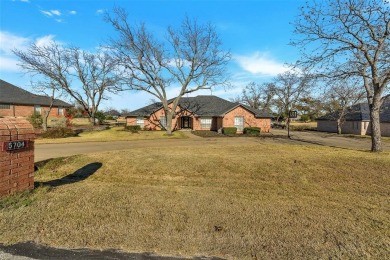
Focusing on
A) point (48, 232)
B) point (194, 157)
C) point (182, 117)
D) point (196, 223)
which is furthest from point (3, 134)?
point (182, 117)

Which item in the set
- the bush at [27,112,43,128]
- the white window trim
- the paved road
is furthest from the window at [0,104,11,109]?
the paved road

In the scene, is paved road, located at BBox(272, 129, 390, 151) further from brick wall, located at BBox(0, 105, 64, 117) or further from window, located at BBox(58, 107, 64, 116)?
window, located at BBox(58, 107, 64, 116)

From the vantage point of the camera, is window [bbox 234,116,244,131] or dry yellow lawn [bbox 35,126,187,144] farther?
window [bbox 234,116,244,131]

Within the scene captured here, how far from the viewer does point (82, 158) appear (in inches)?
421

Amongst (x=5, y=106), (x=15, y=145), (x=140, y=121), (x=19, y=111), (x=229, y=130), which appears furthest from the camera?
(x=19, y=111)

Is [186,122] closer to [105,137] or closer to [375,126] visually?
[105,137]

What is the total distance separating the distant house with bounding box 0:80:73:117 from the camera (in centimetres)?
3656

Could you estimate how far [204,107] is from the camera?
36.3 metres

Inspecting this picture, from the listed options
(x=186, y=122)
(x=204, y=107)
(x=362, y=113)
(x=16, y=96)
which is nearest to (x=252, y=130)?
(x=204, y=107)

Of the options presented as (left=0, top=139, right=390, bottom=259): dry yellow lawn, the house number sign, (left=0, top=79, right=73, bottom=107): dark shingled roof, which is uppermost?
(left=0, top=79, right=73, bottom=107): dark shingled roof

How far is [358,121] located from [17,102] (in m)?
51.7

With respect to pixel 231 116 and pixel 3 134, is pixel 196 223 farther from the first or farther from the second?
pixel 231 116

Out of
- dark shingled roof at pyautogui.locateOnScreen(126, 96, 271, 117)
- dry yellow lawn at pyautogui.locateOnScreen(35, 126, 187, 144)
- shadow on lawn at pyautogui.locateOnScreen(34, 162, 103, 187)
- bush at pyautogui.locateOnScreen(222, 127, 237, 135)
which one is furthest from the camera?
dark shingled roof at pyautogui.locateOnScreen(126, 96, 271, 117)

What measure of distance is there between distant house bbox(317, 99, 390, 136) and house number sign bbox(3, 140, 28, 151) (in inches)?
1557
